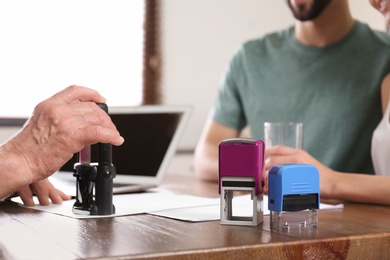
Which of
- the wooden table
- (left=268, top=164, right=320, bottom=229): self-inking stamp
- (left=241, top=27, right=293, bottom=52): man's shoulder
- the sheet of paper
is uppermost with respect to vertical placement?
(left=241, top=27, right=293, bottom=52): man's shoulder

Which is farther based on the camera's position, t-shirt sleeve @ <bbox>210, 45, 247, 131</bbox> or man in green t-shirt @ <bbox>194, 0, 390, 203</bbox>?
t-shirt sleeve @ <bbox>210, 45, 247, 131</bbox>

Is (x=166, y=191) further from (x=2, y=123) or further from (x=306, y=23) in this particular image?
(x=2, y=123)

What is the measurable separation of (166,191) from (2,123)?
1.62 meters

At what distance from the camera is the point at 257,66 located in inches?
85.7

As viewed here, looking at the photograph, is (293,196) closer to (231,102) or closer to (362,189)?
(362,189)

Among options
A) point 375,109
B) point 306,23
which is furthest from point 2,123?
point 375,109

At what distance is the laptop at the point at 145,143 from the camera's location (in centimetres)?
162

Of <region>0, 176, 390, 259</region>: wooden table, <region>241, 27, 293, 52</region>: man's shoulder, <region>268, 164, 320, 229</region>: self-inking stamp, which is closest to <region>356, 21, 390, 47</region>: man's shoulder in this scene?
<region>241, 27, 293, 52</region>: man's shoulder

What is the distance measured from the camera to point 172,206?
3.94 ft

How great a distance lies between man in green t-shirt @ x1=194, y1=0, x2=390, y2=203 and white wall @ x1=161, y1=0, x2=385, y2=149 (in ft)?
3.53

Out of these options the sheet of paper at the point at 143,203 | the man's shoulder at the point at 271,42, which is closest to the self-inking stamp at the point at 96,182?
the sheet of paper at the point at 143,203

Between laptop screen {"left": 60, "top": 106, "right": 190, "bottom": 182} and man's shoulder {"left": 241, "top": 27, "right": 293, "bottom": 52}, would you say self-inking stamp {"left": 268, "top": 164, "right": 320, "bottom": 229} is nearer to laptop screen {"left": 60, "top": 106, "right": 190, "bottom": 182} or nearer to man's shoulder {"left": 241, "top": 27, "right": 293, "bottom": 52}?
laptop screen {"left": 60, "top": 106, "right": 190, "bottom": 182}

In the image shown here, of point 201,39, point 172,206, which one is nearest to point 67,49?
point 201,39

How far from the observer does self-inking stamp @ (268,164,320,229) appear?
3.13 feet
